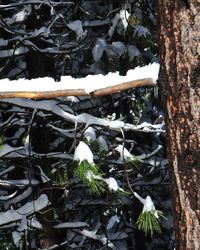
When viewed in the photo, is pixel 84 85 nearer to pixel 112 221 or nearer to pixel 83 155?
pixel 83 155

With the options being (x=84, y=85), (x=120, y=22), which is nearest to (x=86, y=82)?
(x=84, y=85)

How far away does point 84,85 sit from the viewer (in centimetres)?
188

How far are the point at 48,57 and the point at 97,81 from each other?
453 cm

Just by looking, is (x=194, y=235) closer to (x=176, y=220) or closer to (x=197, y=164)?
(x=176, y=220)

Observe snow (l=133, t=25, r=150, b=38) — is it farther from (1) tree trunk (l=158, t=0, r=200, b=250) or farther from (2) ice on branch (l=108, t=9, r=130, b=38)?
(1) tree trunk (l=158, t=0, r=200, b=250)

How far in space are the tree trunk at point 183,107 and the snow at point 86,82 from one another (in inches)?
3.7

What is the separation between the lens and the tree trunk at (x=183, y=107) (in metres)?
1.74

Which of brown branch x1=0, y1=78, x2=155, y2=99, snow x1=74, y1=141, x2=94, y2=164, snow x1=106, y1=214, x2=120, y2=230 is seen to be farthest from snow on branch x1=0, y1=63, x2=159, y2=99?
snow x1=106, y1=214, x2=120, y2=230

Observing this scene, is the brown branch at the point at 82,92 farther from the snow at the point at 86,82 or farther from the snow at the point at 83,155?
the snow at the point at 83,155

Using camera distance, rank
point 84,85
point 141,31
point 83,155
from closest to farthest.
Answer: point 84,85
point 83,155
point 141,31

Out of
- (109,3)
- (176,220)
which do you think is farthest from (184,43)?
(109,3)

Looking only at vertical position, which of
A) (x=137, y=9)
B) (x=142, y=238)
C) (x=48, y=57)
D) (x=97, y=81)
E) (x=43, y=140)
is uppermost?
(x=137, y=9)

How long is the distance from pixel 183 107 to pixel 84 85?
0.40 metres

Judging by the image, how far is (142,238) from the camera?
9.52 metres
